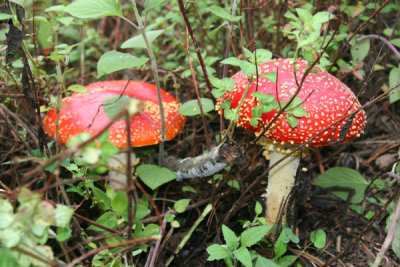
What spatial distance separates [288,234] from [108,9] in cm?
171

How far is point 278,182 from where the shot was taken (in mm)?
2518

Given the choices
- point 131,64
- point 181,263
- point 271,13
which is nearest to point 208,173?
point 181,263

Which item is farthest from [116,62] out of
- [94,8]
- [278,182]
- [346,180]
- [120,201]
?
[346,180]

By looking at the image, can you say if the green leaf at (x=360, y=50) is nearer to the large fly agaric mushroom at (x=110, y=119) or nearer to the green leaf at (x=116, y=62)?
the large fly agaric mushroom at (x=110, y=119)

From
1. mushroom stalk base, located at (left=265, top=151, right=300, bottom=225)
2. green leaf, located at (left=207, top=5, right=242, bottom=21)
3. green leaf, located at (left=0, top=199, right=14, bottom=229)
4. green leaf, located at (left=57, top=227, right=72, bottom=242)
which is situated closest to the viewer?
green leaf, located at (left=0, top=199, right=14, bottom=229)

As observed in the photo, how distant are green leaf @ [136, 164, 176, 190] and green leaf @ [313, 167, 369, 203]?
45.9 inches

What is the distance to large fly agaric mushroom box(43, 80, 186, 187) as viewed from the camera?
226 cm

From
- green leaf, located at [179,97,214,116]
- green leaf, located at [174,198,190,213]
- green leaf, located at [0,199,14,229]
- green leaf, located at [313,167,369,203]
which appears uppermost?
green leaf, located at [0,199,14,229]

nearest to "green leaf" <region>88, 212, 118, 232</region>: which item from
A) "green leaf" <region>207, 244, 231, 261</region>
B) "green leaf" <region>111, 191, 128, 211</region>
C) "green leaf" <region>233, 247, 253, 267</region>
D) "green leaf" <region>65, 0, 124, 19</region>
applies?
"green leaf" <region>111, 191, 128, 211</region>

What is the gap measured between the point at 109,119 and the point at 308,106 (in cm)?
124

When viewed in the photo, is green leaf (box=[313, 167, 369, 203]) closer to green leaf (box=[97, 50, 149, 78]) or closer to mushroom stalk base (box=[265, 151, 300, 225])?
mushroom stalk base (box=[265, 151, 300, 225])

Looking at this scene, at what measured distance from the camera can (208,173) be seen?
2.19 m

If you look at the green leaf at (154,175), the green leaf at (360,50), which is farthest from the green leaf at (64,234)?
the green leaf at (360,50)

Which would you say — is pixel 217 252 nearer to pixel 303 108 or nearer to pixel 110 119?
pixel 303 108
